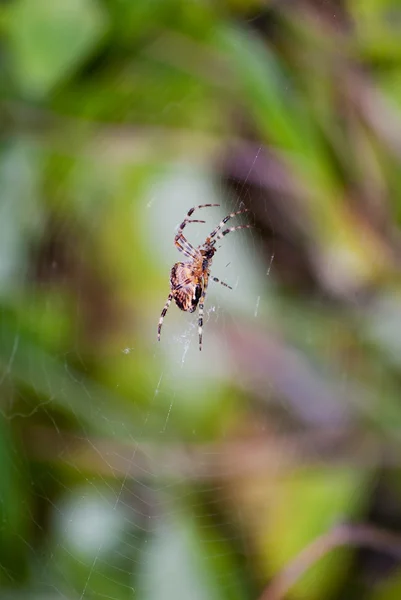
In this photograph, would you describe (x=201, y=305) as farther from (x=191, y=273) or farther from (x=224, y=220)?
(x=224, y=220)

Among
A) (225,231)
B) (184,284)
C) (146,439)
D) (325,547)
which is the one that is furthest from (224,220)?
(325,547)

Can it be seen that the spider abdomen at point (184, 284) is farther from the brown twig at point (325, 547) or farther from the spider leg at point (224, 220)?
the brown twig at point (325, 547)

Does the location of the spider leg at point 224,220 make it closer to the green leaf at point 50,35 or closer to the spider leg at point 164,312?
the spider leg at point 164,312

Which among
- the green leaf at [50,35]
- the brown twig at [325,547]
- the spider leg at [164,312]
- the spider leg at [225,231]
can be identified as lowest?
the brown twig at [325,547]

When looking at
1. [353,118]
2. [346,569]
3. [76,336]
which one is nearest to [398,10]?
[353,118]

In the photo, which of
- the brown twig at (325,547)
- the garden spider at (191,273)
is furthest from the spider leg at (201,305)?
the brown twig at (325,547)

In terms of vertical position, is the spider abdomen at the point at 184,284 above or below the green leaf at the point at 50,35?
below

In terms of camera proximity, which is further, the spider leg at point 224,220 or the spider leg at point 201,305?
the spider leg at point 201,305
